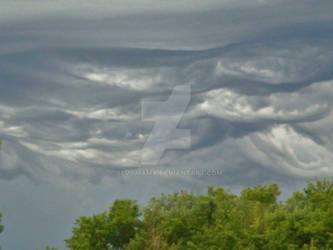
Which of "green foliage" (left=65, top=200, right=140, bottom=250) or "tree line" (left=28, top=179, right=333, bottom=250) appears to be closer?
"tree line" (left=28, top=179, right=333, bottom=250)

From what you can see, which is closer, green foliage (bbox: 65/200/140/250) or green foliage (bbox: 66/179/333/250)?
green foliage (bbox: 66/179/333/250)

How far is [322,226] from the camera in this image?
162 feet

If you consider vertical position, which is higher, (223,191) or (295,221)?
(223,191)

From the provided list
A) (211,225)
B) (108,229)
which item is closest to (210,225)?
(211,225)

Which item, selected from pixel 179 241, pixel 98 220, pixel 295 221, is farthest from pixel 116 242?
pixel 295 221

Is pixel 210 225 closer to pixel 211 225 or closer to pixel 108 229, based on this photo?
pixel 211 225

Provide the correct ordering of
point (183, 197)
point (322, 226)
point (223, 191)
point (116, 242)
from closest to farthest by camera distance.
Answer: point (322, 226) → point (116, 242) → point (183, 197) → point (223, 191)

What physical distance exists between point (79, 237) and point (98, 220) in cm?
260

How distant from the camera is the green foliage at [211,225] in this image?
168ft

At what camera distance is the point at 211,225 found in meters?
59.0

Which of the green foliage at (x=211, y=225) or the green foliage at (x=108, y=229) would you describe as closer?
the green foliage at (x=211, y=225)

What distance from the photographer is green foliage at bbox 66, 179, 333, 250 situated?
168ft

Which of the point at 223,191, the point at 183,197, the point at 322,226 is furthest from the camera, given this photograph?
the point at 223,191

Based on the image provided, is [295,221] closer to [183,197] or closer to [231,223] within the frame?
[231,223]
